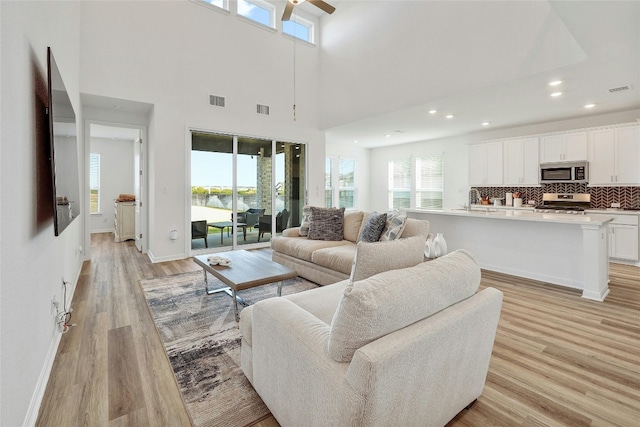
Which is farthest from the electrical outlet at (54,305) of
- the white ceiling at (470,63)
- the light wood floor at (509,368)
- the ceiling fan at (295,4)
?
the white ceiling at (470,63)

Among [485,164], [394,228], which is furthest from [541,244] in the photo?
[485,164]

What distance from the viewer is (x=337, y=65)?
265 inches

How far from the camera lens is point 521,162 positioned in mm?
6328

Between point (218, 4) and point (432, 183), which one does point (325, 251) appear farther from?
point (432, 183)

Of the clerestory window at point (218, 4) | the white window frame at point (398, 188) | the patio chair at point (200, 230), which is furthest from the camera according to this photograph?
the white window frame at point (398, 188)

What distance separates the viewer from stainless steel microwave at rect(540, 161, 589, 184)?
5548 mm

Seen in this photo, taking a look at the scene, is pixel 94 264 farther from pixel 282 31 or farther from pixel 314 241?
pixel 282 31

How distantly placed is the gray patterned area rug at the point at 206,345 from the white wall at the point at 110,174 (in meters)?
5.73

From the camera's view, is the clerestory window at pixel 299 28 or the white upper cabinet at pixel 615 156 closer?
the white upper cabinet at pixel 615 156

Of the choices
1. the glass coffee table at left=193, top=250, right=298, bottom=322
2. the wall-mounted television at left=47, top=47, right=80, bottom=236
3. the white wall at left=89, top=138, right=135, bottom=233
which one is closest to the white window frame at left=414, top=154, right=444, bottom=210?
the glass coffee table at left=193, top=250, right=298, bottom=322

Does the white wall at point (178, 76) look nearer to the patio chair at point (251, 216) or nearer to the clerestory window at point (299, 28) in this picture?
the clerestory window at point (299, 28)

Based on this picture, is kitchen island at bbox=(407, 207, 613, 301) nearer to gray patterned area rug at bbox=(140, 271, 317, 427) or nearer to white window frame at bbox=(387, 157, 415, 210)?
gray patterned area rug at bbox=(140, 271, 317, 427)

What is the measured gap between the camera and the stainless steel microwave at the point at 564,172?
555 centimetres

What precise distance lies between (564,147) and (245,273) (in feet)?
21.0
